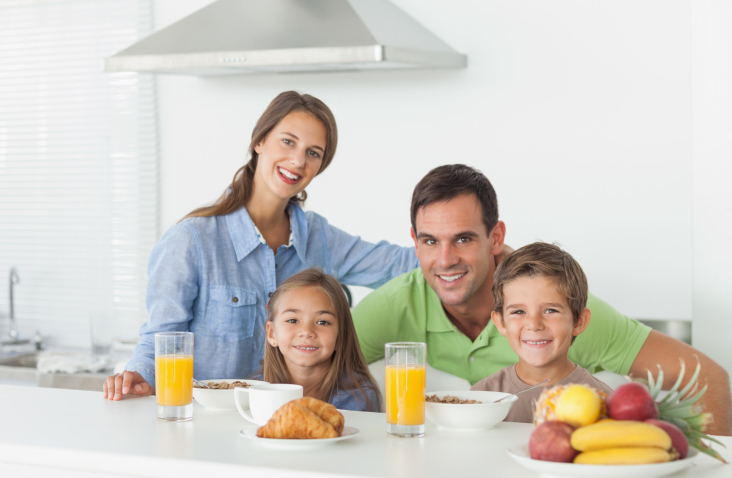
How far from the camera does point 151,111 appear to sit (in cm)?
367

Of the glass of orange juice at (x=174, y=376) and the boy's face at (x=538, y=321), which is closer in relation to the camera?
the glass of orange juice at (x=174, y=376)

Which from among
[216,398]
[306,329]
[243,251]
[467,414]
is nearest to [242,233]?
[243,251]

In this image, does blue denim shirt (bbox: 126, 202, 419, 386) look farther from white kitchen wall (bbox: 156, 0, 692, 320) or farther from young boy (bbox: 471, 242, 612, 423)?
white kitchen wall (bbox: 156, 0, 692, 320)

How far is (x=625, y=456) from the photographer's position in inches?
38.1

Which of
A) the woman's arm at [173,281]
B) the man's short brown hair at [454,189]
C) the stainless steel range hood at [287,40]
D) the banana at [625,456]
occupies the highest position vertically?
the stainless steel range hood at [287,40]

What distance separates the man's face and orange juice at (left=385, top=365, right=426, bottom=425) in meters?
0.77

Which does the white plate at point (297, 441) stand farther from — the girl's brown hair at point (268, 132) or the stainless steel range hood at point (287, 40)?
the stainless steel range hood at point (287, 40)

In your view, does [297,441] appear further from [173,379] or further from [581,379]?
[581,379]

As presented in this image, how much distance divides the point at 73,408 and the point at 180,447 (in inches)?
15.9

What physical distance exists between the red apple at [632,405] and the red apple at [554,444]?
0.19 ft

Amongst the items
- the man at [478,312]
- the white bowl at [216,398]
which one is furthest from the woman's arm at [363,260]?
the white bowl at [216,398]

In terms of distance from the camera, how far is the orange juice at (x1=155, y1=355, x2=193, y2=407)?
136 centimetres

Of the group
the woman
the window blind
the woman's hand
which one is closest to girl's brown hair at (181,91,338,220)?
the woman

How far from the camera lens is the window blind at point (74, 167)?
3699mm
